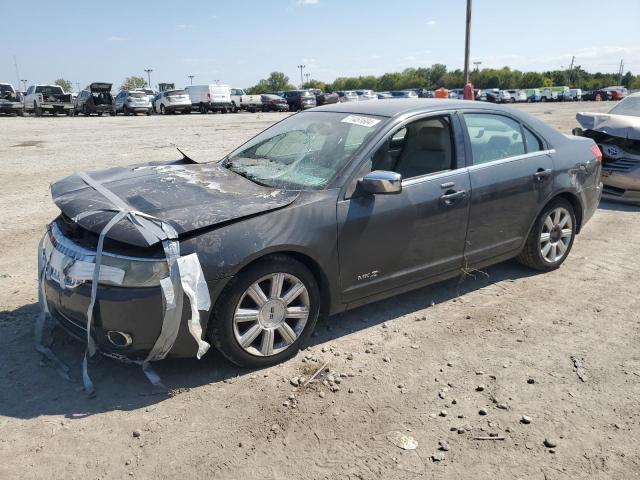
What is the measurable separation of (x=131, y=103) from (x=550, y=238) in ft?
104

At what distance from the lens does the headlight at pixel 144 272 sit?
116 inches

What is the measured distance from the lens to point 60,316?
3311 mm

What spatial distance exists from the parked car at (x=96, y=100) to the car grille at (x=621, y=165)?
97.9 feet

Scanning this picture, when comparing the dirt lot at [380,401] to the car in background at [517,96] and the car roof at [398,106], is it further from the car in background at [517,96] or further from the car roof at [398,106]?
the car in background at [517,96]

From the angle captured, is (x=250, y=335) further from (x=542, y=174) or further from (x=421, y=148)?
(x=542, y=174)

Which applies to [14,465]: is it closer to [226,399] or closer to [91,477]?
[91,477]

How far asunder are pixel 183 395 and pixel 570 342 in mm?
2667

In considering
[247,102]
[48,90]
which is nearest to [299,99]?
[247,102]

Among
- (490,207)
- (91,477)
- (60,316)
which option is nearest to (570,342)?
(490,207)

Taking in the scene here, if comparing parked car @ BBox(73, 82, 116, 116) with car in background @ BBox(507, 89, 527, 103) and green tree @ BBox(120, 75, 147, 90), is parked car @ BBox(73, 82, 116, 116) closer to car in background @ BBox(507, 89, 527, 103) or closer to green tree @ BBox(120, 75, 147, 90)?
car in background @ BBox(507, 89, 527, 103)

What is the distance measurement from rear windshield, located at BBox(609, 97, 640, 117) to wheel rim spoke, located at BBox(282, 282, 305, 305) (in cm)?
793

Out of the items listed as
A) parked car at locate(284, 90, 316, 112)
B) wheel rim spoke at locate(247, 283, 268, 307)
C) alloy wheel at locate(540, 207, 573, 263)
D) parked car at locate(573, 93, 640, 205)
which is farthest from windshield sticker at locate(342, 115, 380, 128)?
parked car at locate(284, 90, 316, 112)

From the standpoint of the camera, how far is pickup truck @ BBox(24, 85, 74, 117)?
3121 cm

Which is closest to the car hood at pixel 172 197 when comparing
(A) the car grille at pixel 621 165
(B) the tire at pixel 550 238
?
(B) the tire at pixel 550 238
